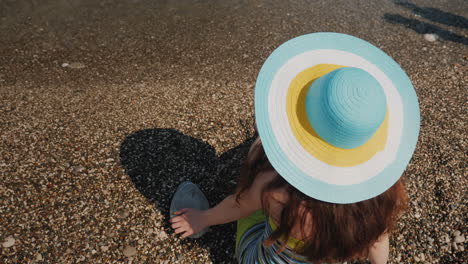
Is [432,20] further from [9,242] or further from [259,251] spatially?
[9,242]

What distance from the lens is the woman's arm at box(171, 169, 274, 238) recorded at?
201 cm

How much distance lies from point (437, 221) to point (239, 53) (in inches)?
173

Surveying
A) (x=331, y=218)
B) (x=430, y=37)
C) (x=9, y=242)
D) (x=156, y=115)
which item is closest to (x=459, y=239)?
(x=331, y=218)

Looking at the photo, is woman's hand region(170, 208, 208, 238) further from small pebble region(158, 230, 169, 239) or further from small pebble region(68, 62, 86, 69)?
small pebble region(68, 62, 86, 69)

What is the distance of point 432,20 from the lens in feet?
26.2

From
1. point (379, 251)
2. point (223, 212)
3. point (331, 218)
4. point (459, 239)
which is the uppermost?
point (331, 218)

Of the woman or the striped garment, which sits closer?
the woman

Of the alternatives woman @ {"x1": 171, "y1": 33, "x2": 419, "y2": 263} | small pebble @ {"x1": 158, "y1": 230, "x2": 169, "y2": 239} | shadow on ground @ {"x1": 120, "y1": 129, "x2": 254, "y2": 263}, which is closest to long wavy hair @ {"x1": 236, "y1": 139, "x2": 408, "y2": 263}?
woman @ {"x1": 171, "y1": 33, "x2": 419, "y2": 263}

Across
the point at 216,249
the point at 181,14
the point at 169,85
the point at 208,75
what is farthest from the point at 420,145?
the point at 181,14

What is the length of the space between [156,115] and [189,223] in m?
1.98

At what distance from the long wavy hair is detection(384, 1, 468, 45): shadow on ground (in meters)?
6.87

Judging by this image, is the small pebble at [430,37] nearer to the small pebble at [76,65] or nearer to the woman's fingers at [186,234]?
the woman's fingers at [186,234]

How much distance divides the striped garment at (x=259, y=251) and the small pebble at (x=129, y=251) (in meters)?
0.99

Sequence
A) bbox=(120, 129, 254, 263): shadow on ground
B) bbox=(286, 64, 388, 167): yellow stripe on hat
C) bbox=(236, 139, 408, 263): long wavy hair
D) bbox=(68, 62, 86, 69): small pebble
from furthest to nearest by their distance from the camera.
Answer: bbox=(68, 62, 86, 69): small pebble
bbox=(120, 129, 254, 263): shadow on ground
bbox=(236, 139, 408, 263): long wavy hair
bbox=(286, 64, 388, 167): yellow stripe on hat
